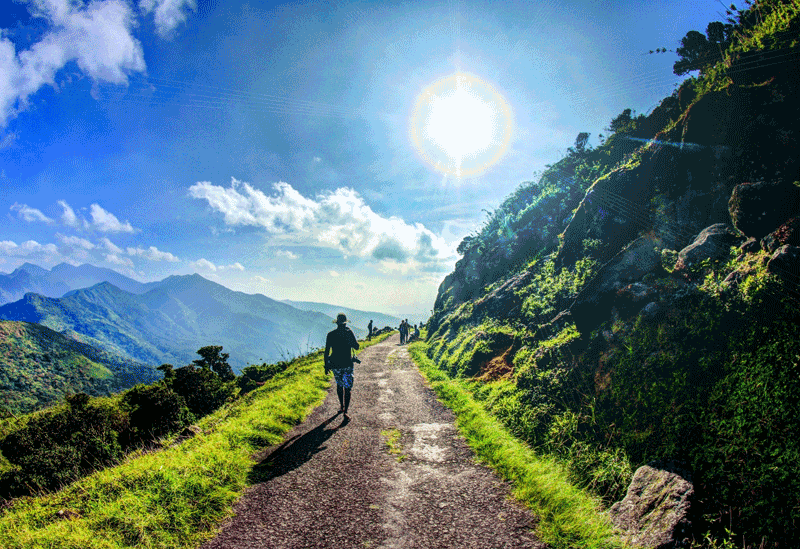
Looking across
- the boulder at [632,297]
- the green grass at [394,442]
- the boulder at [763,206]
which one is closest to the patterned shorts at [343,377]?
the green grass at [394,442]

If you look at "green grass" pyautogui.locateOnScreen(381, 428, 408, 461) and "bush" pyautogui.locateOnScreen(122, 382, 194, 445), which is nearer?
"green grass" pyautogui.locateOnScreen(381, 428, 408, 461)

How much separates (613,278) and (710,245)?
2.35 meters

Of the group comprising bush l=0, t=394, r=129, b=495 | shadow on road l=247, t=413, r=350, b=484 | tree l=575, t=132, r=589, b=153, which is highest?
tree l=575, t=132, r=589, b=153

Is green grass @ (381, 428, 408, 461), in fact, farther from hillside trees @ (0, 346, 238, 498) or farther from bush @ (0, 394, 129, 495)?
bush @ (0, 394, 129, 495)

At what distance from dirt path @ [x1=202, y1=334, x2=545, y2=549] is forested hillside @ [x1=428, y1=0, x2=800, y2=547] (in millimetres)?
2102

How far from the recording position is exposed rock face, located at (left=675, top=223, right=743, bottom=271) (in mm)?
7371

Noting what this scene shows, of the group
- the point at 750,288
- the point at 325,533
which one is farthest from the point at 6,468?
the point at 750,288

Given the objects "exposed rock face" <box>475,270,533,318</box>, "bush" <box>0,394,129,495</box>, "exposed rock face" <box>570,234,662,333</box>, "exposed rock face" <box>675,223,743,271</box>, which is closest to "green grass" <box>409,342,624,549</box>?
"exposed rock face" <box>570,234,662,333</box>

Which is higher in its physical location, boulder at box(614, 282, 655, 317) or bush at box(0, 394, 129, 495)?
boulder at box(614, 282, 655, 317)

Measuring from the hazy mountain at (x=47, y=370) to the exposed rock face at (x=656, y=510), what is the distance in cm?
15222

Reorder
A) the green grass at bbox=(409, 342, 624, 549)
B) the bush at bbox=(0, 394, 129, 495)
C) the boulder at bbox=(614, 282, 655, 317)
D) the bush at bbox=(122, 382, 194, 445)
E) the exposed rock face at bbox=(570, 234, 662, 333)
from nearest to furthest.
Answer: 1. the green grass at bbox=(409, 342, 624, 549)
2. the boulder at bbox=(614, 282, 655, 317)
3. the exposed rock face at bbox=(570, 234, 662, 333)
4. the bush at bbox=(0, 394, 129, 495)
5. the bush at bbox=(122, 382, 194, 445)

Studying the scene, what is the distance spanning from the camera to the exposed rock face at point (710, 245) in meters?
7.37

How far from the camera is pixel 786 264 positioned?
5.61 m

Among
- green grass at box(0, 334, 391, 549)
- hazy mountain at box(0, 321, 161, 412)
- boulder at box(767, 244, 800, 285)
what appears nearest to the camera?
green grass at box(0, 334, 391, 549)
